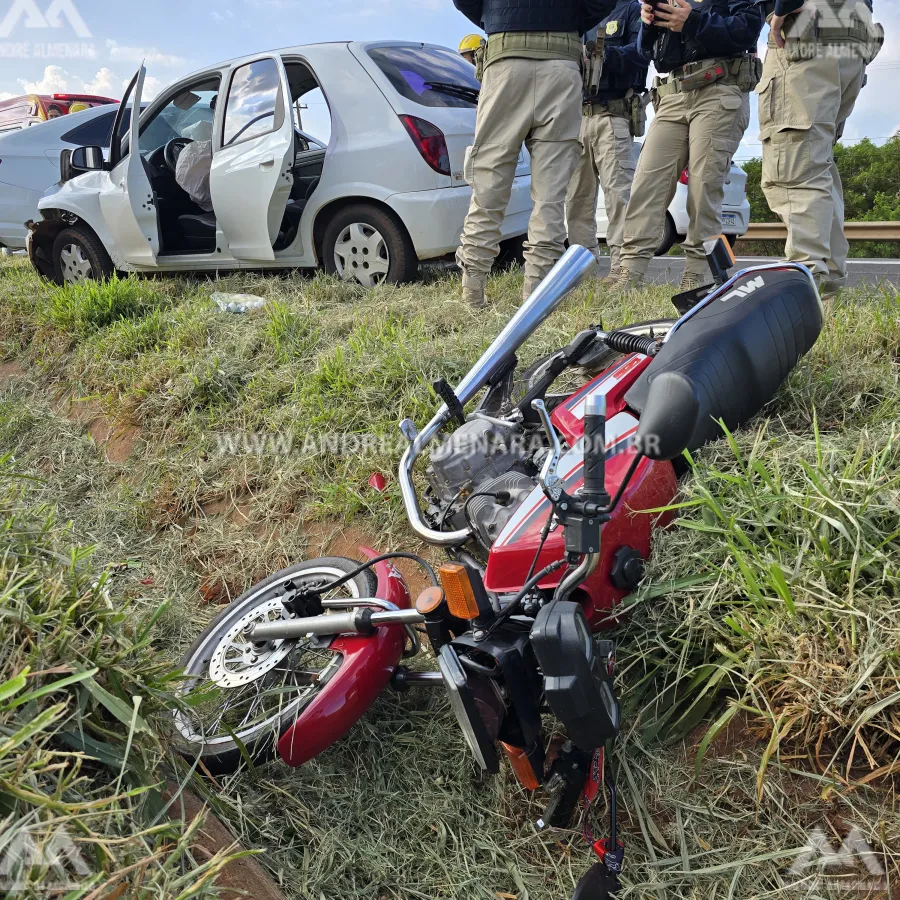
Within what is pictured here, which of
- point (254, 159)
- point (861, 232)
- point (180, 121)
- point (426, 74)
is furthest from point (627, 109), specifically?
point (861, 232)

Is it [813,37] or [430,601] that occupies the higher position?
[813,37]

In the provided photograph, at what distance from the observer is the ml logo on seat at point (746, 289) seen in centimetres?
199

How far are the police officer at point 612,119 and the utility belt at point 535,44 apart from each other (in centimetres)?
118

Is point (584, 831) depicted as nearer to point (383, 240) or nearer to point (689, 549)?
point (689, 549)

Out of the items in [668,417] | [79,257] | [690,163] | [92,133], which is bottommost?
[79,257]

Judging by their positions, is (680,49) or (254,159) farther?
(254,159)

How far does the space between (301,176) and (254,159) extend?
0.76m

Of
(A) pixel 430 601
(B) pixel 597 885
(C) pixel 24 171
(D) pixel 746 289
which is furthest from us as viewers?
(C) pixel 24 171

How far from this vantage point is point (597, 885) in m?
1.43

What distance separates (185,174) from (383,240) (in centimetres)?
207

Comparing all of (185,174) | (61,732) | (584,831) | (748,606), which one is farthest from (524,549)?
(185,174)

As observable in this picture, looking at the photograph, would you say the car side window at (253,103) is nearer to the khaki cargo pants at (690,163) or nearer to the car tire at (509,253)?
the car tire at (509,253)

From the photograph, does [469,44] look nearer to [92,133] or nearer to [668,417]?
[92,133]

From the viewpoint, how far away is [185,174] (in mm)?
5914
